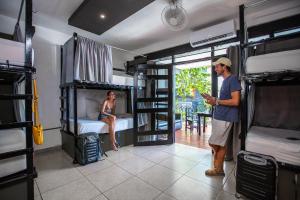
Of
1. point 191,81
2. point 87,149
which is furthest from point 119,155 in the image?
point 191,81

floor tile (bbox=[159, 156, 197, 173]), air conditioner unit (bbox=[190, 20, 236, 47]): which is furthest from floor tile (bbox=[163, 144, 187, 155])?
air conditioner unit (bbox=[190, 20, 236, 47])

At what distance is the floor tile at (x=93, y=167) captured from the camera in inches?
93.1

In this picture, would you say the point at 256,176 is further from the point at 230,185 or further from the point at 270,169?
the point at 230,185

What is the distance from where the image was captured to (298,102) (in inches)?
81.5

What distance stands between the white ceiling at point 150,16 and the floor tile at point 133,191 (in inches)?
107

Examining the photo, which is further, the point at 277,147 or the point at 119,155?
the point at 119,155

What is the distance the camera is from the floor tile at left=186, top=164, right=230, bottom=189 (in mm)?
2037

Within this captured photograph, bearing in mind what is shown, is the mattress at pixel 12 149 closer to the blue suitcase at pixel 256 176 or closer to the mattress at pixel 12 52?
the mattress at pixel 12 52

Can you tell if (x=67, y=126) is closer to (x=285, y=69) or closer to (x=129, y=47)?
(x=129, y=47)

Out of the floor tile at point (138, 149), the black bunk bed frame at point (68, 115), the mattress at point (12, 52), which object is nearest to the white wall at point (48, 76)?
the black bunk bed frame at point (68, 115)

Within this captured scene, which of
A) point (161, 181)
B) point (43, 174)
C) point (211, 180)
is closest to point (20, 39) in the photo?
point (43, 174)

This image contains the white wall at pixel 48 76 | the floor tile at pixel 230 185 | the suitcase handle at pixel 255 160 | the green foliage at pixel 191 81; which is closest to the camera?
the suitcase handle at pixel 255 160

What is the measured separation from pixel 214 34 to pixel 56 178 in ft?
11.8

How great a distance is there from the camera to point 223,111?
2078 millimetres
